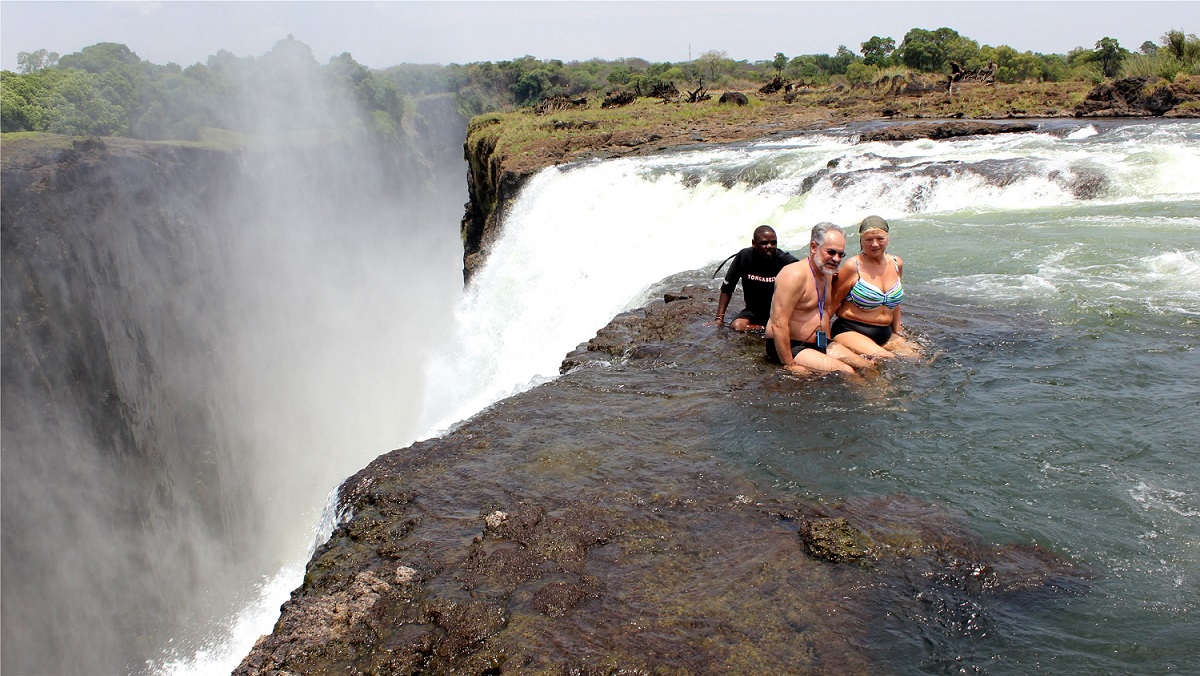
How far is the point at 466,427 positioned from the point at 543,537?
66.3 inches

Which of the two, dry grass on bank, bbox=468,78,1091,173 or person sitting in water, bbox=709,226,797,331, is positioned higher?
dry grass on bank, bbox=468,78,1091,173

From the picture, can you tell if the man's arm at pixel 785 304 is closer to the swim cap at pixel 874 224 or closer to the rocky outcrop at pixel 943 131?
the swim cap at pixel 874 224

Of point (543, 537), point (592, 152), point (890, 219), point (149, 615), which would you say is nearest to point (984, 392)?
point (543, 537)

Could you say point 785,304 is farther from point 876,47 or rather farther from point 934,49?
point 876,47

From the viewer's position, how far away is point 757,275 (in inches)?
254

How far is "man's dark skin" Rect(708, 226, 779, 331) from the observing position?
6.21m

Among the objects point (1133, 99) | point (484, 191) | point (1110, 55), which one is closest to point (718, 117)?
point (484, 191)

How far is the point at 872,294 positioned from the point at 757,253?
1.08 meters

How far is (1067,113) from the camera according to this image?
737 inches

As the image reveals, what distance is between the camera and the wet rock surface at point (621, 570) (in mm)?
2871

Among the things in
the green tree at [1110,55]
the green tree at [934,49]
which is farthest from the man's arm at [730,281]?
the green tree at [934,49]

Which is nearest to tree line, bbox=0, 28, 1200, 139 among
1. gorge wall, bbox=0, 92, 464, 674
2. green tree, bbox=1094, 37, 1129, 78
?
green tree, bbox=1094, 37, 1129, 78

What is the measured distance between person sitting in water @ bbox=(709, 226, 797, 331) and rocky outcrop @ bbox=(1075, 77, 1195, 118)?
15529mm

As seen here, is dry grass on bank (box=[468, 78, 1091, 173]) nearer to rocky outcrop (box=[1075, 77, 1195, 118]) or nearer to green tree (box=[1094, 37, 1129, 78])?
rocky outcrop (box=[1075, 77, 1195, 118])
